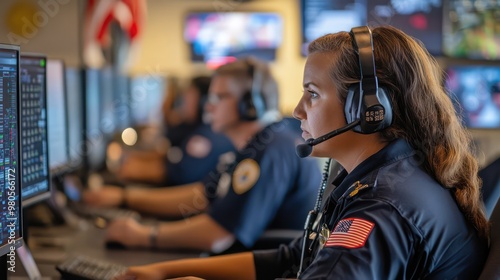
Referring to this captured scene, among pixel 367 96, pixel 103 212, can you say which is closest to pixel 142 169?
pixel 103 212

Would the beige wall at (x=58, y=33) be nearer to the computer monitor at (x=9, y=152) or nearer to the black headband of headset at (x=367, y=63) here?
the computer monitor at (x=9, y=152)

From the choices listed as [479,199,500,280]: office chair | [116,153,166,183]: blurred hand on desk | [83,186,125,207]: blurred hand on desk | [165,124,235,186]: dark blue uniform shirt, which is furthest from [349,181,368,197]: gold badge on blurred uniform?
[116,153,166,183]: blurred hand on desk

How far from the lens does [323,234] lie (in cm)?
117

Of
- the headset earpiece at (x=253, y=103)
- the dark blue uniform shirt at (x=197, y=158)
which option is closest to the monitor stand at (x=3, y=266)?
the headset earpiece at (x=253, y=103)

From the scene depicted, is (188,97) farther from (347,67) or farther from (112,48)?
(347,67)

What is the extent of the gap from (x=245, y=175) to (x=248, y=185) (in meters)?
0.04

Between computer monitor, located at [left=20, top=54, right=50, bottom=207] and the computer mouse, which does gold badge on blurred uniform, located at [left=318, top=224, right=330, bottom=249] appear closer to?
computer monitor, located at [left=20, top=54, right=50, bottom=207]

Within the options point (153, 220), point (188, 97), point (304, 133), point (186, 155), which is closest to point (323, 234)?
point (304, 133)

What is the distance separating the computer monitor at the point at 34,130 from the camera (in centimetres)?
154

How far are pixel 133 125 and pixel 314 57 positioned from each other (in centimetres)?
316

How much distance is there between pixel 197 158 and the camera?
3.21m

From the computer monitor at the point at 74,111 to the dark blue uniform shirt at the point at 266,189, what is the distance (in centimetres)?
53

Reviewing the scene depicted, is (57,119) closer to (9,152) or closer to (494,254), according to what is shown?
(9,152)

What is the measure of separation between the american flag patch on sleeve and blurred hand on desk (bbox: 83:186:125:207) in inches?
70.5
